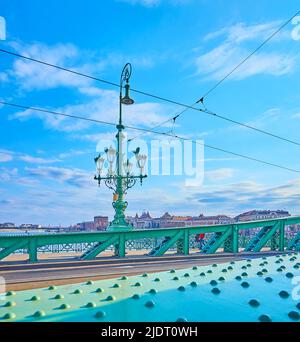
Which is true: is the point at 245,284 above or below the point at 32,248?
above

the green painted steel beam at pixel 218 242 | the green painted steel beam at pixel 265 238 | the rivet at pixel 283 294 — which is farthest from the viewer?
the green painted steel beam at pixel 265 238

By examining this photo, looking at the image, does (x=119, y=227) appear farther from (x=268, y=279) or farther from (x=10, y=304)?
(x=10, y=304)

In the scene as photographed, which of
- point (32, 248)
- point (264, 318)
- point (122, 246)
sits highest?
point (264, 318)

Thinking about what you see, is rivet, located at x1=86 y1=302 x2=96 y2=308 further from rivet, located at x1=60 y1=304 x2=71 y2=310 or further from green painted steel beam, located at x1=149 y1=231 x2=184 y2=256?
green painted steel beam, located at x1=149 y1=231 x2=184 y2=256

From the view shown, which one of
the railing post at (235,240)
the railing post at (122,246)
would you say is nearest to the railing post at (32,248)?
the railing post at (122,246)

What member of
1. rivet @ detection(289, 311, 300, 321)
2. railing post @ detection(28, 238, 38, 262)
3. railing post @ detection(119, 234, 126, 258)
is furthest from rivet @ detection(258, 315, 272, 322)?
railing post @ detection(119, 234, 126, 258)

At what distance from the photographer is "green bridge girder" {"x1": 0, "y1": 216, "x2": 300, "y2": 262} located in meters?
10.1

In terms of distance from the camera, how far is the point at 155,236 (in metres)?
12.9

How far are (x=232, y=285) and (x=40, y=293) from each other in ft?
8.41

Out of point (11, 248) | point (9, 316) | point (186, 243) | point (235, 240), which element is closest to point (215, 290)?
point (9, 316)

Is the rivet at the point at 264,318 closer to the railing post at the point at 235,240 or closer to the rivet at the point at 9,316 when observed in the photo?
the rivet at the point at 9,316

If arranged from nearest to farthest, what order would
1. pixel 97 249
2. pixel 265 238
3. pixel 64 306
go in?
pixel 64 306 → pixel 97 249 → pixel 265 238

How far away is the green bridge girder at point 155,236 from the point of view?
10.1 meters
